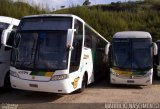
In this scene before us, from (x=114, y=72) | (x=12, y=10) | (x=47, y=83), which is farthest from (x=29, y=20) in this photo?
(x=12, y=10)

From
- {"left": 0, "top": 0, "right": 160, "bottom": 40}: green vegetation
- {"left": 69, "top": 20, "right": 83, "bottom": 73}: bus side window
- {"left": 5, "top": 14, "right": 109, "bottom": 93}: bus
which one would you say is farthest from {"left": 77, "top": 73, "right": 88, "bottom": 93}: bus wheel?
{"left": 0, "top": 0, "right": 160, "bottom": 40}: green vegetation

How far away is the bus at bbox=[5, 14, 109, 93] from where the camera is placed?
12.6m

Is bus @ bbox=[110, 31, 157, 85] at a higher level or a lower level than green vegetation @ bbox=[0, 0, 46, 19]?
lower

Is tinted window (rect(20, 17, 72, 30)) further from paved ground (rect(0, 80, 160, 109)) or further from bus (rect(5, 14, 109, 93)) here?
paved ground (rect(0, 80, 160, 109))

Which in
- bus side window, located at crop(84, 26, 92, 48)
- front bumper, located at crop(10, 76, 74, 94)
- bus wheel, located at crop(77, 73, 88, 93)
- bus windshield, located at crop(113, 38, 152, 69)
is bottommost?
bus wheel, located at crop(77, 73, 88, 93)

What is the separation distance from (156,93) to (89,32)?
406cm

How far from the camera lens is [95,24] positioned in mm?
32344

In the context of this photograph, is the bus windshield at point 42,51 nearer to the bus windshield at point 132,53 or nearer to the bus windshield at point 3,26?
the bus windshield at point 3,26

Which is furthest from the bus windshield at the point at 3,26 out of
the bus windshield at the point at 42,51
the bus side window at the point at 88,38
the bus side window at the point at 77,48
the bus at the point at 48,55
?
the bus side window at the point at 88,38

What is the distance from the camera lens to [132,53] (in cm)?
1809

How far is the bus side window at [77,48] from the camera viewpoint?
43.7 ft

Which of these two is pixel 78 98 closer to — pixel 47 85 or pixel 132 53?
pixel 47 85

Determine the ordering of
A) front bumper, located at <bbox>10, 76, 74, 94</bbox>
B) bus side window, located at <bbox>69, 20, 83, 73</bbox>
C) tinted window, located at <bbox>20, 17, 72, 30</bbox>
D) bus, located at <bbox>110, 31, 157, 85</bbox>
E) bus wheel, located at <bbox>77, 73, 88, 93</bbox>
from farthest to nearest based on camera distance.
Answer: bus, located at <bbox>110, 31, 157, 85</bbox> < bus wheel, located at <bbox>77, 73, 88, 93</bbox> < tinted window, located at <bbox>20, 17, 72, 30</bbox> < bus side window, located at <bbox>69, 20, 83, 73</bbox> < front bumper, located at <bbox>10, 76, 74, 94</bbox>

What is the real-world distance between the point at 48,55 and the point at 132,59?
6217 mm
